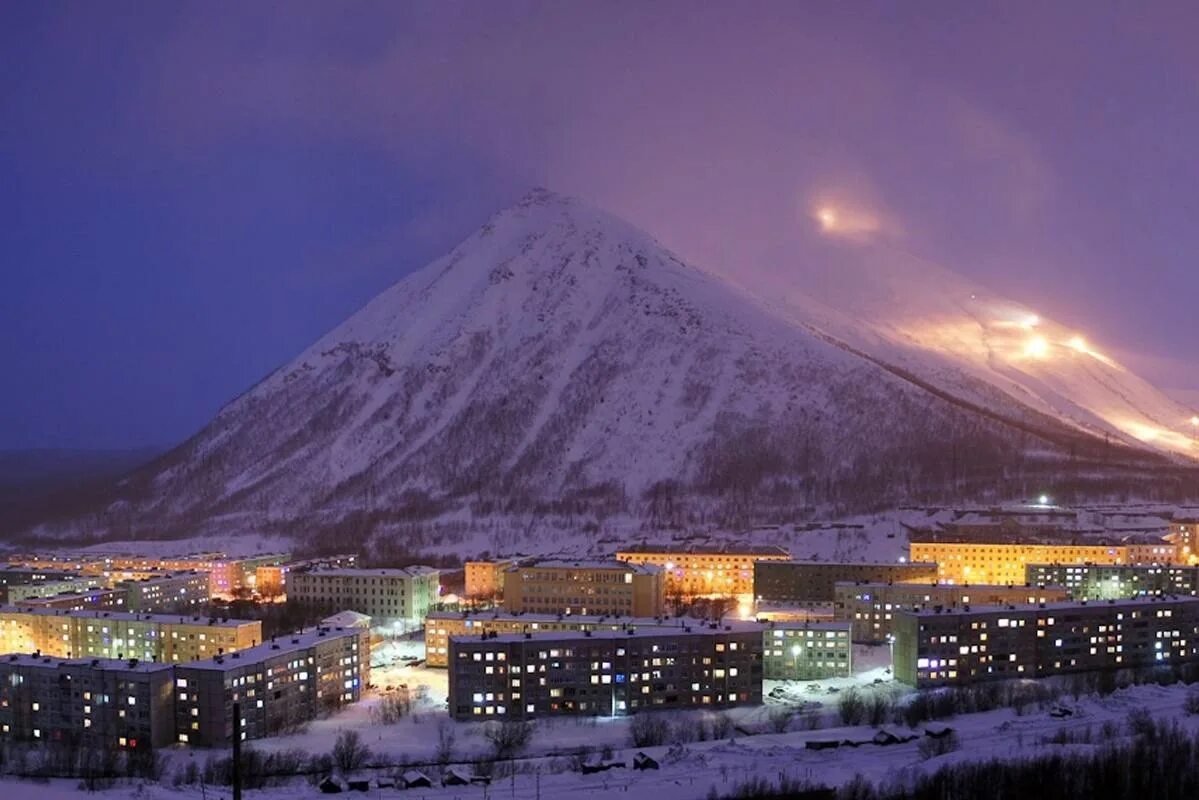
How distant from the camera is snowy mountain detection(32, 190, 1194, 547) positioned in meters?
61.1

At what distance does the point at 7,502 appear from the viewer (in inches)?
3342

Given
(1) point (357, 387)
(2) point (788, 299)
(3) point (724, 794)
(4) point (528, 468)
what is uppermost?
(2) point (788, 299)

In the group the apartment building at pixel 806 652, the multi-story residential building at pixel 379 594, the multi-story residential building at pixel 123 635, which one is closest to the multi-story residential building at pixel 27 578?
the multi-story residential building at pixel 379 594

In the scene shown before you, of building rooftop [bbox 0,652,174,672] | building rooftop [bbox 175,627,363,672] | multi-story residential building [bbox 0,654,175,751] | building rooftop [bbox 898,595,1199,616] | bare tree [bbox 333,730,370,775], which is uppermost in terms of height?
building rooftop [bbox 898,595,1199,616]

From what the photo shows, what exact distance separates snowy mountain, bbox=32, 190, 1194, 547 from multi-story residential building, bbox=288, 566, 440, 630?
22152mm

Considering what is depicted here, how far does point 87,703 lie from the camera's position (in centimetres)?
2152

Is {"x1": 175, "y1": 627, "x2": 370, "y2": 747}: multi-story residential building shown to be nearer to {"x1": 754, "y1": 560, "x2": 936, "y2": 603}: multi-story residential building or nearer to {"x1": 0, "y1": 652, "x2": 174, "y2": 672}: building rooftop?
→ {"x1": 0, "y1": 652, "x2": 174, "y2": 672}: building rooftop

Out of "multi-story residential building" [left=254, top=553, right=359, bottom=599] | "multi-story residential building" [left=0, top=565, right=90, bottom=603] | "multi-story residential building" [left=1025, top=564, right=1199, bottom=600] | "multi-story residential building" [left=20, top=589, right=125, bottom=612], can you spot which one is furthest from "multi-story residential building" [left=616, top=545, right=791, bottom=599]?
"multi-story residential building" [left=0, top=565, right=90, bottom=603]

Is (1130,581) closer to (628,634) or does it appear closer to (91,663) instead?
(628,634)

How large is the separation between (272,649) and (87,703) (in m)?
3.20

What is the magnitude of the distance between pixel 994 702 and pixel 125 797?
14.8 meters

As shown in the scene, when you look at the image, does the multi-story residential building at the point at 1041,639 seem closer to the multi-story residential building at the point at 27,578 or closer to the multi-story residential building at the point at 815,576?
the multi-story residential building at the point at 815,576

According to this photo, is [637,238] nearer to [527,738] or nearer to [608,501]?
[608,501]

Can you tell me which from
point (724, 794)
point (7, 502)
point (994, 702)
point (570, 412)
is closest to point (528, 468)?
point (570, 412)
